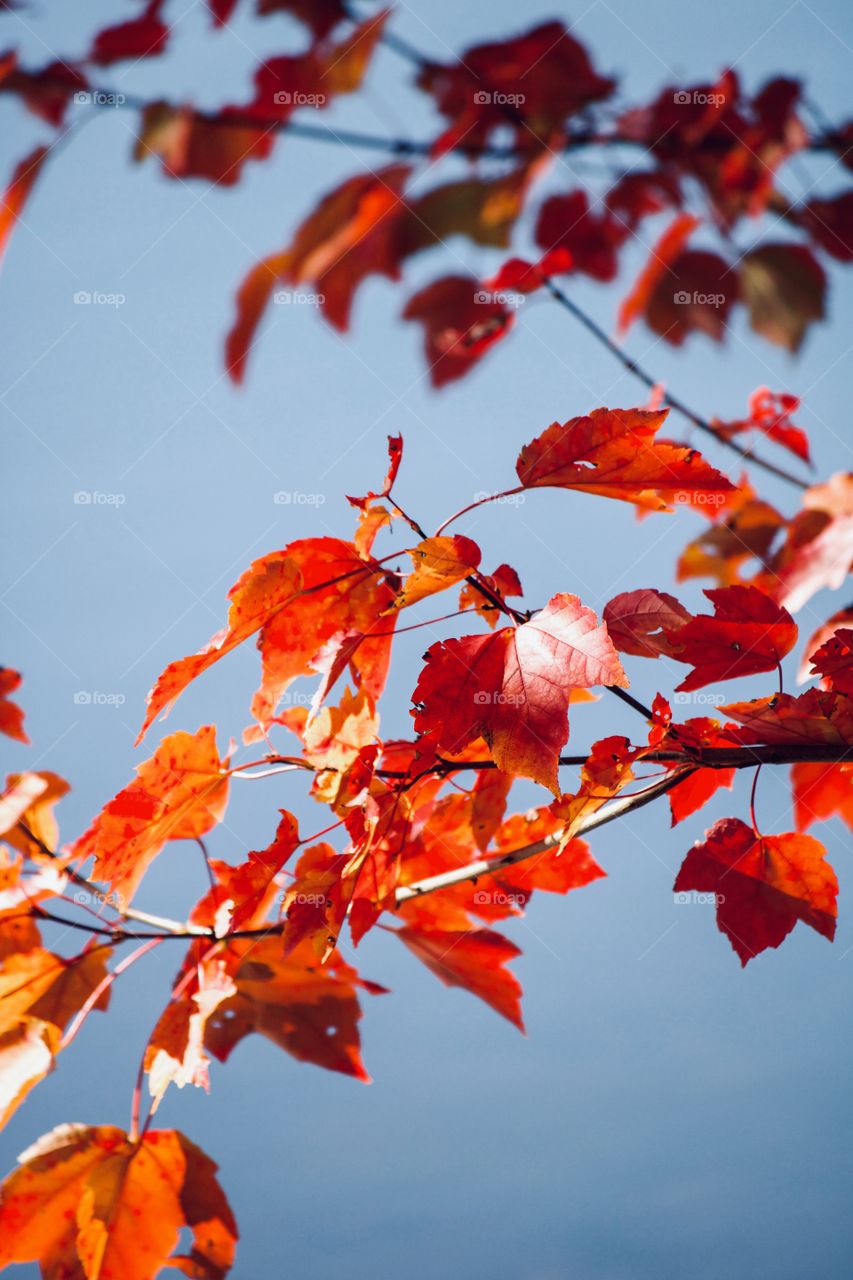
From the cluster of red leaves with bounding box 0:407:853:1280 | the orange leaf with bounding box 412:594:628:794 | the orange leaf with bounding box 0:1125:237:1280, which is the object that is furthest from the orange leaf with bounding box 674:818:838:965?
the orange leaf with bounding box 0:1125:237:1280

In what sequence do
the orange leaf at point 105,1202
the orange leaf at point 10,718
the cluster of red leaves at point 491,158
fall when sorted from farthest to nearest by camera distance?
the orange leaf at point 10,718 < the cluster of red leaves at point 491,158 < the orange leaf at point 105,1202

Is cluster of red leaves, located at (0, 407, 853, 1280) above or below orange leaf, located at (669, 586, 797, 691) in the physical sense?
below

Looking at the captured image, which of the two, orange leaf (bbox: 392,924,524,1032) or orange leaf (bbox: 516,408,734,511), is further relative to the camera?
orange leaf (bbox: 392,924,524,1032)

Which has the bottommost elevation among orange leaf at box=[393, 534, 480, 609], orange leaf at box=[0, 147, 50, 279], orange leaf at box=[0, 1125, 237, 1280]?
orange leaf at box=[0, 1125, 237, 1280]

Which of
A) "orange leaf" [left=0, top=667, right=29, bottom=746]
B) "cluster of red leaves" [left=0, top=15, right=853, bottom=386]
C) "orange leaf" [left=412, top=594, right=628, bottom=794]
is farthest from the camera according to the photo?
"orange leaf" [left=0, top=667, right=29, bottom=746]

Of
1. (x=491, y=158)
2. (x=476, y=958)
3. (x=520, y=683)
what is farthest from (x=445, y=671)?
(x=491, y=158)

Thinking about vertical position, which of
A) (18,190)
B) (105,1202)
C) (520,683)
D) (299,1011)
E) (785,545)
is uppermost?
(785,545)

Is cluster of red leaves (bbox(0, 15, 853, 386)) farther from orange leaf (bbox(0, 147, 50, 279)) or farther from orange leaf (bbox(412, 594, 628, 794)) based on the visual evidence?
orange leaf (bbox(412, 594, 628, 794))

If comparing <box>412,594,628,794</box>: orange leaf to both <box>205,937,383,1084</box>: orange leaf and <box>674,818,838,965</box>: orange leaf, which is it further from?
<box>205,937,383,1084</box>: orange leaf

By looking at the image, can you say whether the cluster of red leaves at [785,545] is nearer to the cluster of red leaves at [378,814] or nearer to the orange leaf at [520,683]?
the cluster of red leaves at [378,814]

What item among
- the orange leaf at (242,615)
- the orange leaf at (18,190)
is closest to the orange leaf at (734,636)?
the orange leaf at (242,615)

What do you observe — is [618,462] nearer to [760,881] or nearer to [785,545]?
[760,881]

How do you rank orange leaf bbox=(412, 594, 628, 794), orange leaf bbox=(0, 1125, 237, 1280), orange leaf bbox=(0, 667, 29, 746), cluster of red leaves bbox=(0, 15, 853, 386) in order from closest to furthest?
orange leaf bbox=(412, 594, 628, 794), orange leaf bbox=(0, 1125, 237, 1280), cluster of red leaves bbox=(0, 15, 853, 386), orange leaf bbox=(0, 667, 29, 746)

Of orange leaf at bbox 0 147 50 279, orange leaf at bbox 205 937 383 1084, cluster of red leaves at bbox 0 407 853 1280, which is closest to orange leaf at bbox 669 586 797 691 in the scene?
cluster of red leaves at bbox 0 407 853 1280
